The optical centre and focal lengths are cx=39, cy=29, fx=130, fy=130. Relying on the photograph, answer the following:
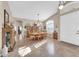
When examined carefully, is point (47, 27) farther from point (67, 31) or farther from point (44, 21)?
point (67, 31)

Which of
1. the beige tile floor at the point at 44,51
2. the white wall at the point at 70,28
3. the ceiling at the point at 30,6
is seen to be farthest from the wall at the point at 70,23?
the beige tile floor at the point at 44,51

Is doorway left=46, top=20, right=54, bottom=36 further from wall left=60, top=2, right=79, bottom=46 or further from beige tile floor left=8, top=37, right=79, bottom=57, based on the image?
beige tile floor left=8, top=37, right=79, bottom=57

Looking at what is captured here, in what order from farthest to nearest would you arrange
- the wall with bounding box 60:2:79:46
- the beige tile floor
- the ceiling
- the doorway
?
the doorway → the ceiling → the wall with bounding box 60:2:79:46 → the beige tile floor

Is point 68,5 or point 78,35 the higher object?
point 68,5

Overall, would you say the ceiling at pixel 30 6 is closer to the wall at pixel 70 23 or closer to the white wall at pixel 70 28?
the wall at pixel 70 23

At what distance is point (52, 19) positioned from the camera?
14195 millimetres

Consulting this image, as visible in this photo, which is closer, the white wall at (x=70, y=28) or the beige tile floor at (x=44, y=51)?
the beige tile floor at (x=44, y=51)

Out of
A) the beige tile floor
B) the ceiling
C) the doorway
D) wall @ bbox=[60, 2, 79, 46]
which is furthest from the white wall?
the doorway

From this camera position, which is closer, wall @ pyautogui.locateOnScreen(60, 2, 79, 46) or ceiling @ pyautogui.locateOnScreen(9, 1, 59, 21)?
wall @ pyautogui.locateOnScreen(60, 2, 79, 46)

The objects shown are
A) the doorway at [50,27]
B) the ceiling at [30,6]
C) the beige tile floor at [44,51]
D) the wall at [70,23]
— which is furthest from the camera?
the doorway at [50,27]

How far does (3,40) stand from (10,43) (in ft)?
2.25

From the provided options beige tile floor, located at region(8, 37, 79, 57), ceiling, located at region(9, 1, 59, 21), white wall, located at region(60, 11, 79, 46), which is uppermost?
ceiling, located at region(9, 1, 59, 21)

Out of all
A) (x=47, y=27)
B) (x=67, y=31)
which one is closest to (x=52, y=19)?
(x=47, y=27)

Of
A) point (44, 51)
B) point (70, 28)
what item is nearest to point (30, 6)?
point (70, 28)
